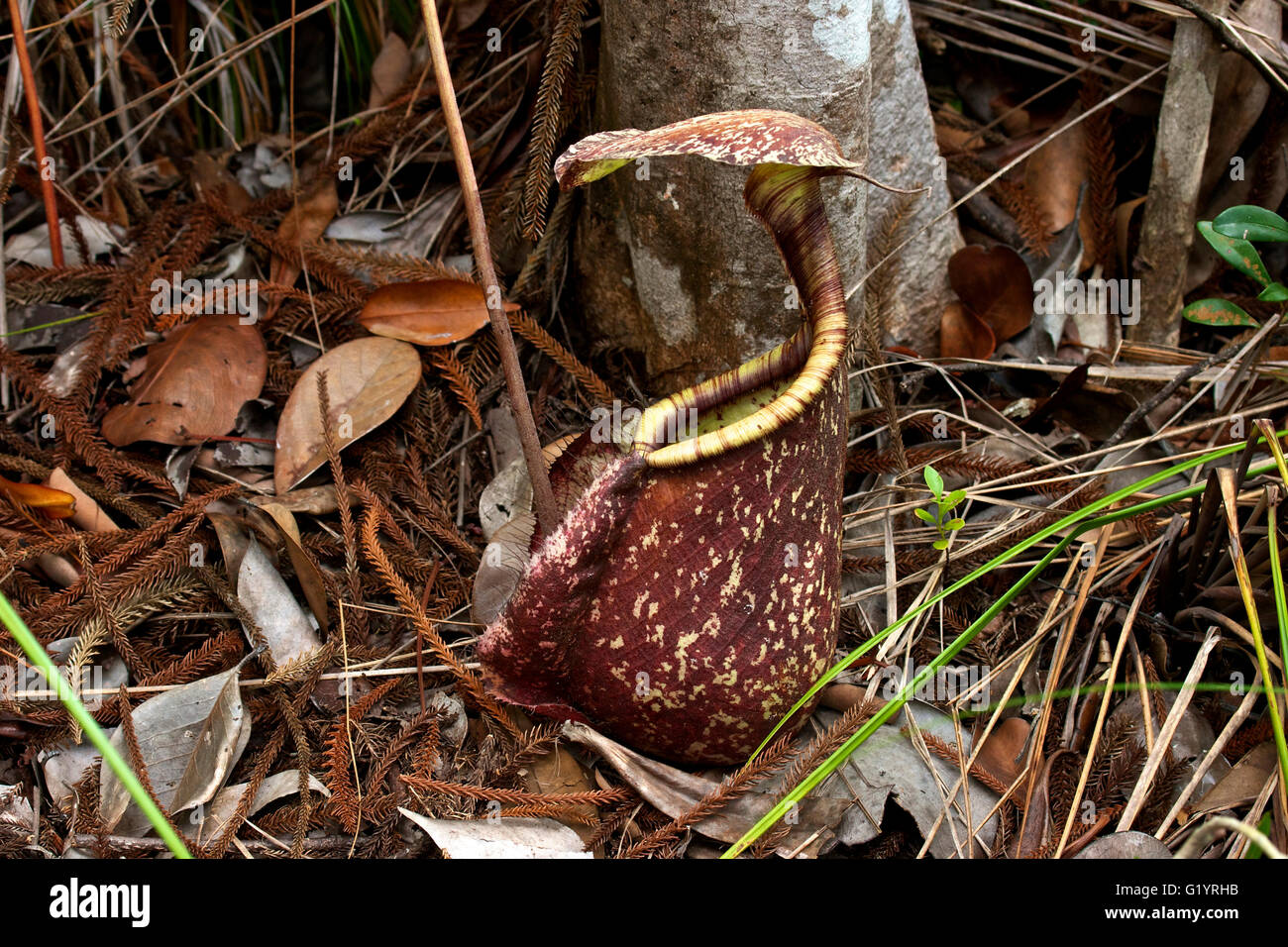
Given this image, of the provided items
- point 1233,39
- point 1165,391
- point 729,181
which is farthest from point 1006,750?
point 1233,39

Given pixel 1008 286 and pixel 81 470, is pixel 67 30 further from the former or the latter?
pixel 1008 286

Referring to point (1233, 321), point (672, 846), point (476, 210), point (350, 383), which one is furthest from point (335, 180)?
point (1233, 321)

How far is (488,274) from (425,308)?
629mm

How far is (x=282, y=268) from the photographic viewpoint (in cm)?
206

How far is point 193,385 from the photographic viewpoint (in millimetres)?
1890

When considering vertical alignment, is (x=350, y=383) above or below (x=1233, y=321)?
below

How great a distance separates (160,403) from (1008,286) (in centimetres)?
176

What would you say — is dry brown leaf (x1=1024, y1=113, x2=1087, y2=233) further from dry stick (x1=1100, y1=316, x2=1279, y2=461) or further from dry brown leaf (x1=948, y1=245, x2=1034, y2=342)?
dry stick (x1=1100, y1=316, x2=1279, y2=461)

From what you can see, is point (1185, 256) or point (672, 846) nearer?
point (672, 846)

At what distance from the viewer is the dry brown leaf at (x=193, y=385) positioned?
1857 millimetres

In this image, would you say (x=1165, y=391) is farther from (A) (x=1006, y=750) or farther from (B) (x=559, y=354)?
(B) (x=559, y=354)

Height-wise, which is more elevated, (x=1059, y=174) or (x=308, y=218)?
(x=1059, y=174)

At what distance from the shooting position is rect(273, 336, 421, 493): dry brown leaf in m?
1.83

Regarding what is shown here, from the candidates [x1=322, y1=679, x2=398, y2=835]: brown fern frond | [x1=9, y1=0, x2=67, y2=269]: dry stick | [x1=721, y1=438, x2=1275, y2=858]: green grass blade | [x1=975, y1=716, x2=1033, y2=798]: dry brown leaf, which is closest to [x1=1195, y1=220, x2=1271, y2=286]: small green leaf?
[x1=721, y1=438, x2=1275, y2=858]: green grass blade
